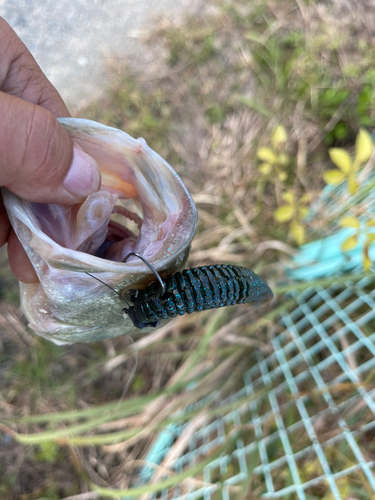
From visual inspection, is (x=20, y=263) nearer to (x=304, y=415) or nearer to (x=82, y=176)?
(x=82, y=176)

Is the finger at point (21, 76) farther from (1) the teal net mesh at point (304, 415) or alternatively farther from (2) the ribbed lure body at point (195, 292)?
(1) the teal net mesh at point (304, 415)

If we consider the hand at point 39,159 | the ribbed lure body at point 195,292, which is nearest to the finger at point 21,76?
the hand at point 39,159

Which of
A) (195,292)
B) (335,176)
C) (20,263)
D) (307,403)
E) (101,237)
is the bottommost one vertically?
(307,403)

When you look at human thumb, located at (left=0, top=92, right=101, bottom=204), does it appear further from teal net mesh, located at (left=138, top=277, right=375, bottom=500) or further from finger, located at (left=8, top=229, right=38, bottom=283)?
teal net mesh, located at (left=138, top=277, right=375, bottom=500)

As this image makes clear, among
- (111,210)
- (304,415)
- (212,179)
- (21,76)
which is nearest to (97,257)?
(111,210)

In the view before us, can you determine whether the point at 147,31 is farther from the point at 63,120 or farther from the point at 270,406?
the point at 270,406

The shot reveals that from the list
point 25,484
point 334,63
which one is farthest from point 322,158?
point 25,484
